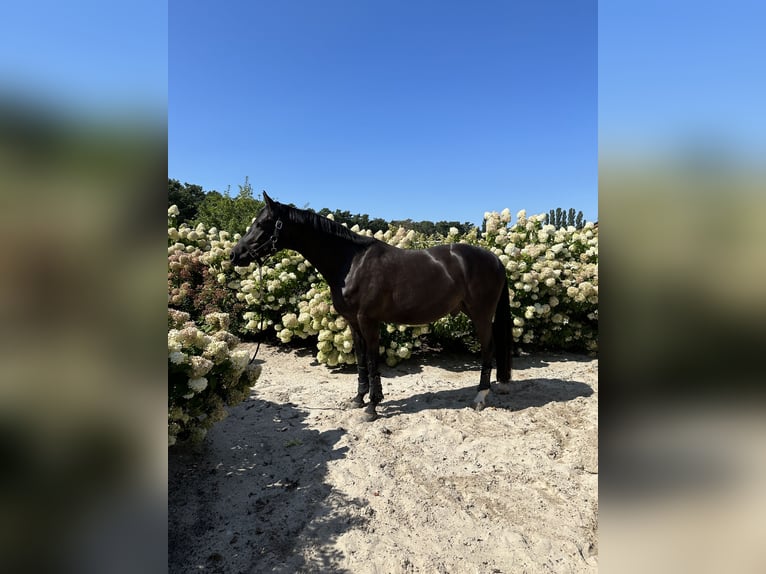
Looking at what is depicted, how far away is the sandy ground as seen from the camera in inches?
78.6

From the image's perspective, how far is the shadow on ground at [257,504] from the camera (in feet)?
6.53

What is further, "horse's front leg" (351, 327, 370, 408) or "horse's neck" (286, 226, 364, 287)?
"horse's front leg" (351, 327, 370, 408)

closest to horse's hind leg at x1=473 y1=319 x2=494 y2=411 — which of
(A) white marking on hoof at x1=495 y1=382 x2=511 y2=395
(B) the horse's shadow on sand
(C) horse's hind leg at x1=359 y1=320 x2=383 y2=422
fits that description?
(B) the horse's shadow on sand

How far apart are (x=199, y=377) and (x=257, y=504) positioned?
888 mm

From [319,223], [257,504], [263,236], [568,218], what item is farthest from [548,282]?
[568,218]

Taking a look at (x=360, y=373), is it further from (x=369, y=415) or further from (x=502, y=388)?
(x=502, y=388)

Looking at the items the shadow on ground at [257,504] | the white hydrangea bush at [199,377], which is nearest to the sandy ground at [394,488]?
the shadow on ground at [257,504]

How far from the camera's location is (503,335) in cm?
423

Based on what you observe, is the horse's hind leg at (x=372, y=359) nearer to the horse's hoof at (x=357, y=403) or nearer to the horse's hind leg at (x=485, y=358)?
the horse's hoof at (x=357, y=403)

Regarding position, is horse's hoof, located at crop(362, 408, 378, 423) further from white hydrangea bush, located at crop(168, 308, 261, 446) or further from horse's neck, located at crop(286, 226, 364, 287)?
horse's neck, located at crop(286, 226, 364, 287)
